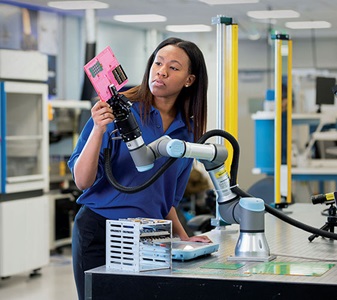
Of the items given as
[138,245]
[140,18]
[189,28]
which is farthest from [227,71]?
[189,28]

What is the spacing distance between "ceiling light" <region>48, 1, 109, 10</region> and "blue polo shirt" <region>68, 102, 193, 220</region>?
6494mm

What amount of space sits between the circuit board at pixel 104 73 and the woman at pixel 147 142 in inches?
6.8

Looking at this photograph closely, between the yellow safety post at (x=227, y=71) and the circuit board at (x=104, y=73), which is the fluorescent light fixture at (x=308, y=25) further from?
the circuit board at (x=104, y=73)

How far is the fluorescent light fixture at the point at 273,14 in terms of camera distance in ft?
31.4

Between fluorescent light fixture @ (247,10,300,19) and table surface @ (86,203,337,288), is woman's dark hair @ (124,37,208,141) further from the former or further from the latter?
fluorescent light fixture @ (247,10,300,19)

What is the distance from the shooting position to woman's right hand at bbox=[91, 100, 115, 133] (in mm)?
2039

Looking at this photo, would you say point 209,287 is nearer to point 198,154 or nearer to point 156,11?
point 198,154

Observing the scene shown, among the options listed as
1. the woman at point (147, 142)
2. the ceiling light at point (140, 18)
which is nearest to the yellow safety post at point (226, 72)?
the woman at point (147, 142)

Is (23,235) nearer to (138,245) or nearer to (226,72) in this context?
(226,72)

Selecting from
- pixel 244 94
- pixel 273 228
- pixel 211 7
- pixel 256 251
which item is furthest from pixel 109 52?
pixel 244 94

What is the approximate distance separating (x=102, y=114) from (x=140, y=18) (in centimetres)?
856

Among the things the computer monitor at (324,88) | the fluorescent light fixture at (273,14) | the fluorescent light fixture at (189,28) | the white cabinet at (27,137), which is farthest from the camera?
the fluorescent light fixture at (189,28)

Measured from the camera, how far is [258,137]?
20.9 ft

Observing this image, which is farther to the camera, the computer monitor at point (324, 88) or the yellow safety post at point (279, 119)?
the computer monitor at point (324, 88)
